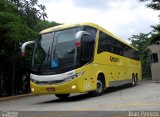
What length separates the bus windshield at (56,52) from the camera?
639 inches

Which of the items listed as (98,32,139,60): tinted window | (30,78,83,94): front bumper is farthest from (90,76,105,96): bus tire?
(30,78,83,94): front bumper

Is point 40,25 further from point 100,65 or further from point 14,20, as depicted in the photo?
point 100,65

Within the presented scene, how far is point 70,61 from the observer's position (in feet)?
53.1

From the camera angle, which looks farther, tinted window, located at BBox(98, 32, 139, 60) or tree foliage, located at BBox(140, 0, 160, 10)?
tree foliage, located at BBox(140, 0, 160, 10)

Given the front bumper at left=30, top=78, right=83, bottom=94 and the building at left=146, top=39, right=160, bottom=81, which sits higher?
the building at left=146, top=39, right=160, bottom=81

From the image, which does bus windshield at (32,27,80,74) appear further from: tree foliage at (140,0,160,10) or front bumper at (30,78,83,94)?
tree foliage at (140,0,160,10)

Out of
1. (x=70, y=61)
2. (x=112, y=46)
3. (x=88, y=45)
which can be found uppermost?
(x=112, y=46)

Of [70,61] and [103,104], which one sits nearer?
[103,104]

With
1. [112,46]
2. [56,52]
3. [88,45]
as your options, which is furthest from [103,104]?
[112,46]

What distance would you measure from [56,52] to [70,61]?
2.77 ft

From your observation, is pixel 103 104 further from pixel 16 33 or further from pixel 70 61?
pixel 16 33

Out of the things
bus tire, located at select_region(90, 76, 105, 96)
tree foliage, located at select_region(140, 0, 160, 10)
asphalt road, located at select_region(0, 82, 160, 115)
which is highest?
tree foliage, located at select_region(140, 0, 160, 10)

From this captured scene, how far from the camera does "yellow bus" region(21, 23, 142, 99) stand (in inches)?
635

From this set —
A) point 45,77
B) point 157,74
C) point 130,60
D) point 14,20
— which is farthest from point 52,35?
point 157,74
